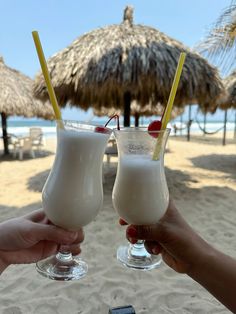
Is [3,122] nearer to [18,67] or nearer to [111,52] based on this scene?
[18,67]

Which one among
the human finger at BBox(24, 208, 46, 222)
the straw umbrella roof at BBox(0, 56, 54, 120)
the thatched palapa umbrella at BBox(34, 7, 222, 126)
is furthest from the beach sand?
the straw umbrella roof at BBox(0, 56, 54, 120)

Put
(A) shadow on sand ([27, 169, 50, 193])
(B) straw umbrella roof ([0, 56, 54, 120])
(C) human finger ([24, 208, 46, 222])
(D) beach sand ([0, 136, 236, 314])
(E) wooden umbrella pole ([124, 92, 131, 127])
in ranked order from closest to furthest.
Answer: (C) human finger ([24, 208, 46, 222]), (D) beach sand ([0, 136, 236, 314]), (A) shadow on sand ([27, 169, 50, 193]), (E) wooden umbrella pole ([124, 92, 131, 127]), (B) straw umbrella roof ([0, 56, 54, 120])

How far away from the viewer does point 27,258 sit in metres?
1.02

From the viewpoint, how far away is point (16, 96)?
716cm

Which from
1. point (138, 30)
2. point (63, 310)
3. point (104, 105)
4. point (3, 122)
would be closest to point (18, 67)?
point (3, 122)

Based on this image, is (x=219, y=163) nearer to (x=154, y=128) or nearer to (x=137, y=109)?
(x=137, y=109)

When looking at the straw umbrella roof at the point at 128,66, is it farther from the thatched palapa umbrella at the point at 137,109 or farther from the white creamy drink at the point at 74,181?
the white creamy drink at the point at 74,181

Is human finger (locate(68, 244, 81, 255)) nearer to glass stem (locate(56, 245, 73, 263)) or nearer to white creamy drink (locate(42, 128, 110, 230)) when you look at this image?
glass stem (locate(56, 245, 73, 263))

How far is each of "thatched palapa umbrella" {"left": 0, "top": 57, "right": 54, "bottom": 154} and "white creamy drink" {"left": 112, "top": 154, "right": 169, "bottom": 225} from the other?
20.8 feet

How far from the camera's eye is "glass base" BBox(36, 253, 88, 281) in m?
0.98

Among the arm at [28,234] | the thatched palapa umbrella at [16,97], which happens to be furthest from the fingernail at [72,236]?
the thatched palapa umbrella at [16,97]

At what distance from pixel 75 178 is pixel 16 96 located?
692 cm

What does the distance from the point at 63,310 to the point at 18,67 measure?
8.14m

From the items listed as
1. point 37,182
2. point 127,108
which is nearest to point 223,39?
point 127,108
